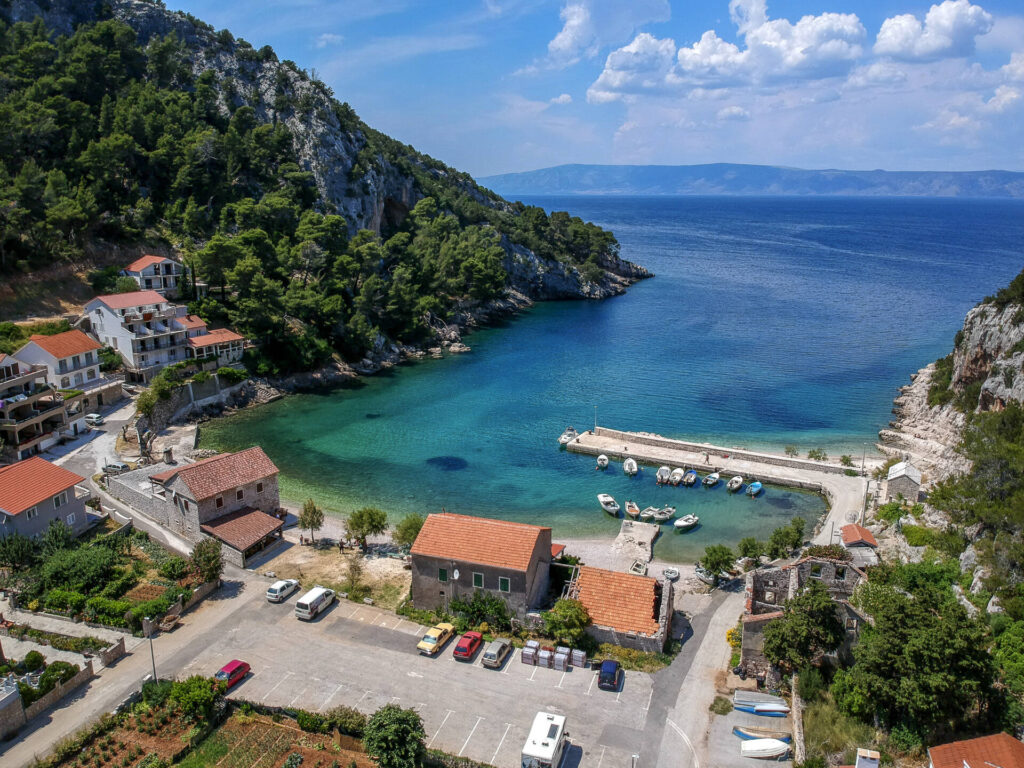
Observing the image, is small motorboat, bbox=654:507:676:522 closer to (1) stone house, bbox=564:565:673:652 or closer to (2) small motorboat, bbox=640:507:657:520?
(2) small motorboat, bbox=640:507:657:520

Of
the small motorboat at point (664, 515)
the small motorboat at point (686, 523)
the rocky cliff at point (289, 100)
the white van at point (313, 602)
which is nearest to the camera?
the white van at point (313, 602)

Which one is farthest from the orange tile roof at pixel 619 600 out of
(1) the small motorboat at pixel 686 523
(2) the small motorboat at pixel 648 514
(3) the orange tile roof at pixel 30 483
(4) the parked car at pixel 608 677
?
(3) the orange tile roof at pixel 30 483

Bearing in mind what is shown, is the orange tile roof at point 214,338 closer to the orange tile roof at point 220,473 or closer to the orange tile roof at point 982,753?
the orange tile roof at point 220,473

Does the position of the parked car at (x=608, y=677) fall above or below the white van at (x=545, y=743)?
below

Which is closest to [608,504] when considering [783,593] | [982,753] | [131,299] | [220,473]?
[783,593]

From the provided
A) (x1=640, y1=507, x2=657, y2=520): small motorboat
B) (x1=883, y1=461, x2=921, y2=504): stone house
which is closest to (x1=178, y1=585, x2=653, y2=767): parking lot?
(x1=640, y1=507, x2=657, y2=520): small motorboat

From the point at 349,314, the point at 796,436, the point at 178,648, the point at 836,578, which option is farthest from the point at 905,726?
the point at 349,314
